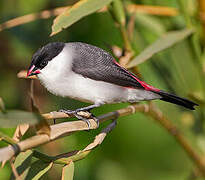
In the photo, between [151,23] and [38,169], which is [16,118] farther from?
[151,23]

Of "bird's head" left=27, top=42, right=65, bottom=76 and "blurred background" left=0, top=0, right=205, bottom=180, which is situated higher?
"bird's head" left=27, top=42, right=65, bottom=76

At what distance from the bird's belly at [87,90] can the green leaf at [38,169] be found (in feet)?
1.40

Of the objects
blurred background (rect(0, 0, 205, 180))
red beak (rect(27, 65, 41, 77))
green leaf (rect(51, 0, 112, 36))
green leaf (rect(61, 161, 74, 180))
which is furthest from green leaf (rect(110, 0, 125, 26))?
green leaf (rect(61, 161, 74, 180))

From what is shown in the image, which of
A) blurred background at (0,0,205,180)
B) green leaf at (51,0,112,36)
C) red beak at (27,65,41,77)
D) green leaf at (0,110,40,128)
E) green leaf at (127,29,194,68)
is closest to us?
green leaf at (0,110,40,128)

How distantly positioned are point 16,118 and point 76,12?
1.72 ft

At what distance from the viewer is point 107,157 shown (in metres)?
1.95

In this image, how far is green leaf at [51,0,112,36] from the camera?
1215 millimetres

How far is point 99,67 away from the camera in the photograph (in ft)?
4.62

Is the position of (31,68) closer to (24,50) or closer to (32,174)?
(32,174)

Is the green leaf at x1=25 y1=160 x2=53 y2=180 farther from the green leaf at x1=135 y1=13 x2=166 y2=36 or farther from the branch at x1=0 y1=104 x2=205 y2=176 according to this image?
the green leaf at x1=135 y1=13 x2=166 y2=36

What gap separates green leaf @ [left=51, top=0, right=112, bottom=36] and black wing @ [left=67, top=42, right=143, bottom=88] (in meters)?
0.14

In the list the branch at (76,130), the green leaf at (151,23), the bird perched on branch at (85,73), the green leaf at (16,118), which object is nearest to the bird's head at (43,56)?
the bird perched on branch at (85,73)

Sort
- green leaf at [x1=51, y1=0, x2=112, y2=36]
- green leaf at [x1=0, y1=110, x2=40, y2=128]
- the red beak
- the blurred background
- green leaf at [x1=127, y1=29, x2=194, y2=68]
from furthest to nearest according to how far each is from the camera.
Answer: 1. the blurred background
2. green leaf at [x1=127, y1=29, x2=194, y2=68]
3. the red beak
4. green leaf at [x1=51, y1=0, x2=112, y2=36]
5. green leaf at [x1=0, y1=110, x2=40, y2=128]

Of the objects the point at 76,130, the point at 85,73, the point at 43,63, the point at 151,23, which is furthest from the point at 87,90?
→ the point at 151,23
